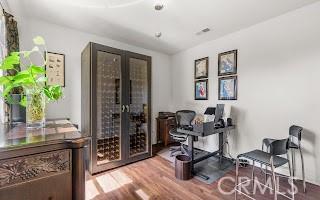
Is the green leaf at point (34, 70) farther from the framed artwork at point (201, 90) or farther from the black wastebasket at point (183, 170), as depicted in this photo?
the framed artwork at point (201, 90)

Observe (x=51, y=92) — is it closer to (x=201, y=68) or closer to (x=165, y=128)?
(x=165, y=128)

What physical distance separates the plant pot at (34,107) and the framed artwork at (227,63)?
10.7 feet

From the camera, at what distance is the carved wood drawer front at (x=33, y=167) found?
87 cm

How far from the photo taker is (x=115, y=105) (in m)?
3.08

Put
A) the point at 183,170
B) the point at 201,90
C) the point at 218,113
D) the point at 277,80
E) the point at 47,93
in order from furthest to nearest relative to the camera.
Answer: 1. the point at 201,90
2. the point at 218,113
3. the point at 277,80
4. the point at 183,170
5. the point at 47,93

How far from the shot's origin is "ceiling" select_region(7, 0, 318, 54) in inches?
91.7

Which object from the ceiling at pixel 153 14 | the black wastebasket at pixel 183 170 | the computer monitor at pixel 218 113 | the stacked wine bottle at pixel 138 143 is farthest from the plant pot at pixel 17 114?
the computer monitor at pixel 218 113

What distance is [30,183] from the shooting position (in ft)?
3.07

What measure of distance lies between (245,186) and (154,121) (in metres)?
2.73

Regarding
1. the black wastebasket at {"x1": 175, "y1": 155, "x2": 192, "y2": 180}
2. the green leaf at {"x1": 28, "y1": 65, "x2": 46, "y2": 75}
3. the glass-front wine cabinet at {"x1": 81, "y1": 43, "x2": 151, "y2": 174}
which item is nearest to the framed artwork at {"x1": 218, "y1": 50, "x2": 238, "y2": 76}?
the glass-front wine cabinet at {"x1": 81, "y1": 43, "x2": 151, "y2": 174}

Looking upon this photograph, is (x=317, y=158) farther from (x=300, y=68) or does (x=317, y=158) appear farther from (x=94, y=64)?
(x=94, y=64)

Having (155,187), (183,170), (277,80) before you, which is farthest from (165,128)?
(277,80)

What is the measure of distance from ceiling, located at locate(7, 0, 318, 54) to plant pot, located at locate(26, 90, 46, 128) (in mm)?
1588

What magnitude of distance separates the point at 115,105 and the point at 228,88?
Result: 240 cm
